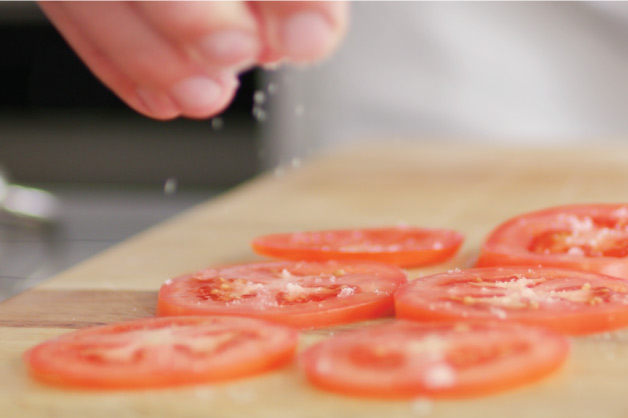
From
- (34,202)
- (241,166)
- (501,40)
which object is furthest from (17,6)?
(501,40)

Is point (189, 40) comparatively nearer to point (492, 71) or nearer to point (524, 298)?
point (524, 298)

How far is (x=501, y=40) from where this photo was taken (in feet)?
9.41

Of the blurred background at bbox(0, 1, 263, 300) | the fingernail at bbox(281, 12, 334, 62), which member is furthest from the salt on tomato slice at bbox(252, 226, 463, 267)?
the blurred background at bbox(0, 1, 263, 300)

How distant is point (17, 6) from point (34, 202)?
1.38 m

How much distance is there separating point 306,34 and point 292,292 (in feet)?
1.28

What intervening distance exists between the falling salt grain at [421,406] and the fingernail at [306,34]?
0.83 feet

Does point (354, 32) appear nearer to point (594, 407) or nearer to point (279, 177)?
point (279, 177)

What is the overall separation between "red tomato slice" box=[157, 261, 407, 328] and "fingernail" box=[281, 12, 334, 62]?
32cm

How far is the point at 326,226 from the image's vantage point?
4.66 feet

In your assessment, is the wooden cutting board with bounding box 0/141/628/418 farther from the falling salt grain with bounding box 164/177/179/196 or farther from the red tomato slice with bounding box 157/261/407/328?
the falling salt grain with bounding box 164/177/179/196

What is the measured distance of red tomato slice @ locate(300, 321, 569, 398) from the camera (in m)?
0.60

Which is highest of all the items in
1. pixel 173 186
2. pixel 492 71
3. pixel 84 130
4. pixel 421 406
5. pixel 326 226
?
pixel 84 130

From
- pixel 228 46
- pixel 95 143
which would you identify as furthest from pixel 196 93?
pixel 95 143

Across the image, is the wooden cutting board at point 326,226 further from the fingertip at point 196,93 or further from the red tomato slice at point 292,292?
the fingertip at point 196,93
